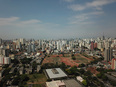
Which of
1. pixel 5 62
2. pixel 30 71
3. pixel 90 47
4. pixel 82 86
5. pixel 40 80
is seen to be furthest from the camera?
pixel 90 47

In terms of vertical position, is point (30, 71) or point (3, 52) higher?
point (3, 52)

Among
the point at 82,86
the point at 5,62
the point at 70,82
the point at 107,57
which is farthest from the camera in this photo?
the point at 107,57

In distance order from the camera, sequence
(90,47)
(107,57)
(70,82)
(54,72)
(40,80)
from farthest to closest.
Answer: (90,47), (107,57), (54,72), (40,80), (70,82)

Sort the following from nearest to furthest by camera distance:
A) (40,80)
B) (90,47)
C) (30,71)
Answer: (40,80), (30,71), (90,47)

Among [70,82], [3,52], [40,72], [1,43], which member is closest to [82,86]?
[70,82]

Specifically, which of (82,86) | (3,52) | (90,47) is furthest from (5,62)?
(90,47)

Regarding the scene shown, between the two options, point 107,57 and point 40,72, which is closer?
point 40,72

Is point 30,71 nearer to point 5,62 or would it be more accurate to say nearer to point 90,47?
point 5,62

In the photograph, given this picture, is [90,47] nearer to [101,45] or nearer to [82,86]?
[101,45]

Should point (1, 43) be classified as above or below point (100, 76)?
above
